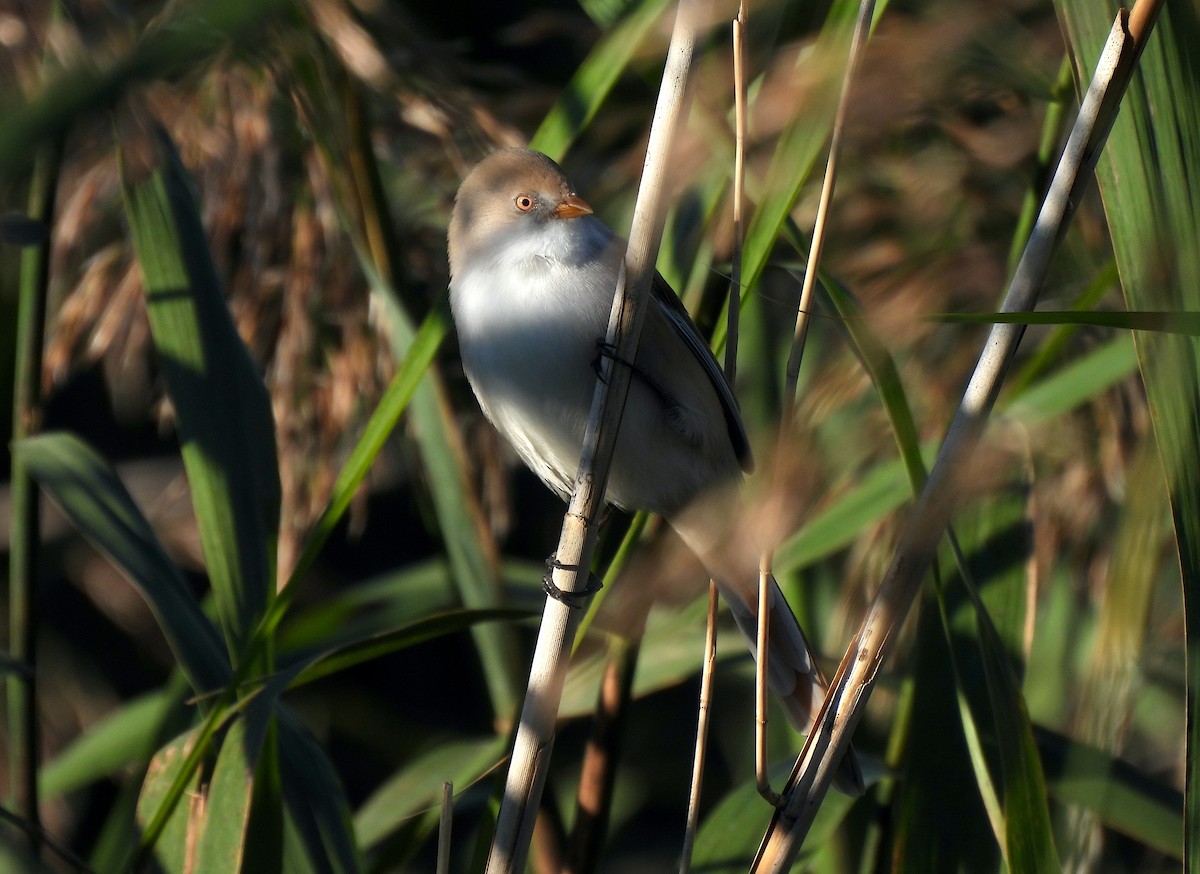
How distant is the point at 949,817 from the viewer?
1.68m

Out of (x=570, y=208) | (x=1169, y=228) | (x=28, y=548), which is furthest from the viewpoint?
(x=570, y=208)

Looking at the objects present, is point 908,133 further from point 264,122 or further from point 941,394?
point 264,122

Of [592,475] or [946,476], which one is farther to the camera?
[592,475]

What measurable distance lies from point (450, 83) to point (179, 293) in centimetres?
66

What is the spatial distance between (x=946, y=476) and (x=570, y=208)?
105cm

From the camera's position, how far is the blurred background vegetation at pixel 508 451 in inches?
41.8

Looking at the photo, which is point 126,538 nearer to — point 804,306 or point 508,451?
point 804,306

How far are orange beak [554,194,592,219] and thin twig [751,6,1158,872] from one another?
94 cm

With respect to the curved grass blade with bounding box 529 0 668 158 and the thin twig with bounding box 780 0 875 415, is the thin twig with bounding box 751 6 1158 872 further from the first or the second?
the curved grass blade with bounding box 529 0 668 158

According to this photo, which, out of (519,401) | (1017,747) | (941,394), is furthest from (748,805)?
(941,394)

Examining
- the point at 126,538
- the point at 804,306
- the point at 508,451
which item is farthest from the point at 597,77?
the point at 508,451

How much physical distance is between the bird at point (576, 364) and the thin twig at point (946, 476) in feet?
1.62

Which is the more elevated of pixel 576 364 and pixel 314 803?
pixel 576 364

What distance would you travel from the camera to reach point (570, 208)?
1964 millimetres
